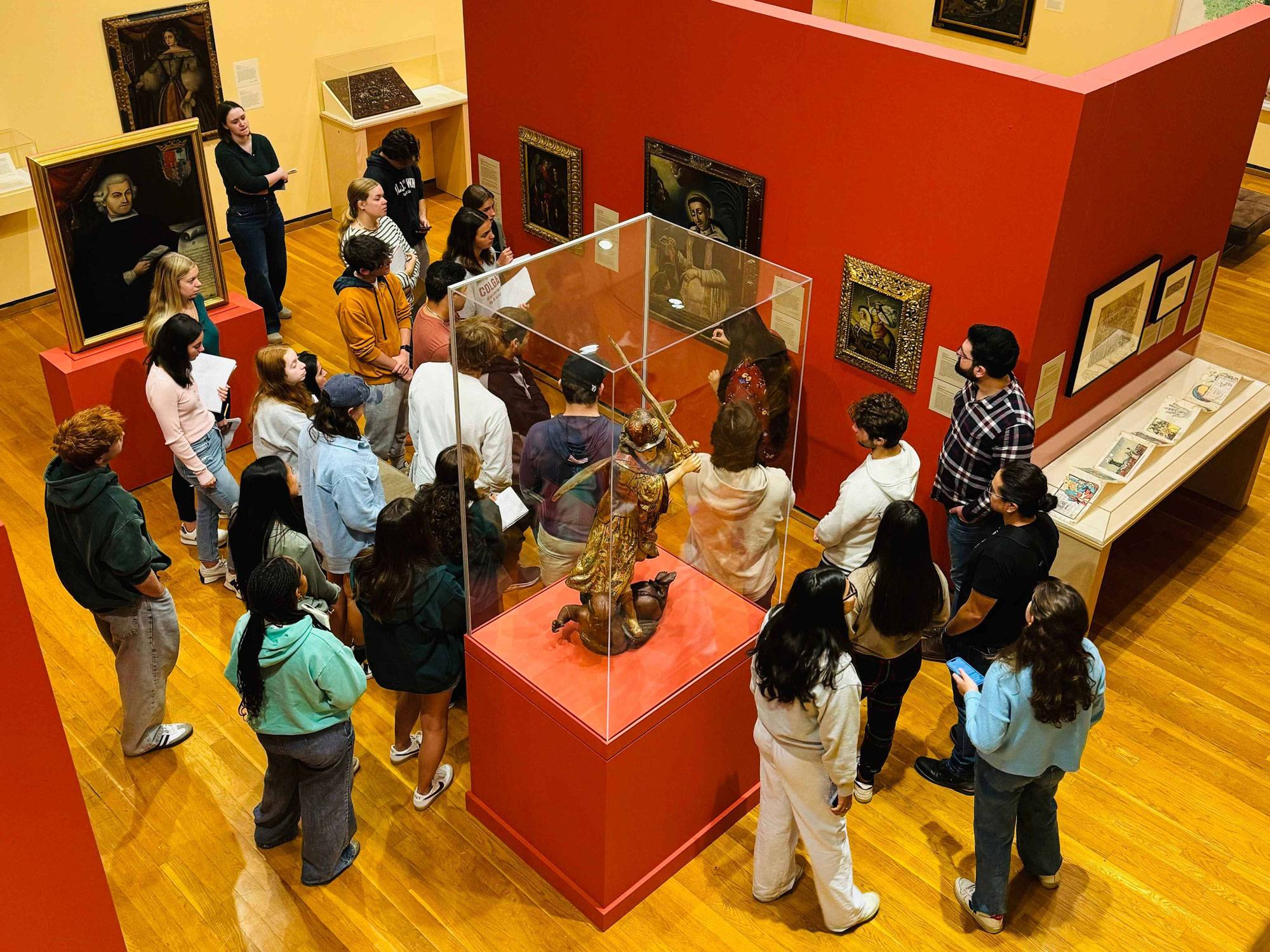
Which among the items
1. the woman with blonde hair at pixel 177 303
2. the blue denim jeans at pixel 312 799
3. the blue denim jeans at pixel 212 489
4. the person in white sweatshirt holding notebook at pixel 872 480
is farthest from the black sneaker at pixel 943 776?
the woman with blonde hair at pixel 177 303

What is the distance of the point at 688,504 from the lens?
4383mm

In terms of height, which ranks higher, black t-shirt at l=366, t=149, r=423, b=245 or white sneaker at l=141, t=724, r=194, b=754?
black t-shirt at l=366, t=149, r=423, b=245

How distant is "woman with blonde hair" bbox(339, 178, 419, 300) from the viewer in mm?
6934

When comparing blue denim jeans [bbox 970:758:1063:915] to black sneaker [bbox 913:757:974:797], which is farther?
black sneaker [bbox 913:757:974:797]

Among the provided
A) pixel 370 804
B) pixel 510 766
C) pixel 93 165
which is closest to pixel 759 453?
pixel 510 766

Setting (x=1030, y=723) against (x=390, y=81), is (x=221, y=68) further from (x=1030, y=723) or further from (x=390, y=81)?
(x=1030, y=723)

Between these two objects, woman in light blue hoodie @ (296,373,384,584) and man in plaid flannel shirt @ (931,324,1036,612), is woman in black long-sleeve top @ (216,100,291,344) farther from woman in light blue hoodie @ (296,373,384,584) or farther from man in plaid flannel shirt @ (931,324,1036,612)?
man in plaid flannel shirt @ (931,324,1036,612)

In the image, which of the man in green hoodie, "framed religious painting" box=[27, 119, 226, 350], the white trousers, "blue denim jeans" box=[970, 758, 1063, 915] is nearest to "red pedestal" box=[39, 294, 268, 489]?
"framed religious painting" box=[27, 119, 226, 350]

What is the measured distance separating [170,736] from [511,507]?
235 cm

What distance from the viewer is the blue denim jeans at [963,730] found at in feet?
16.8

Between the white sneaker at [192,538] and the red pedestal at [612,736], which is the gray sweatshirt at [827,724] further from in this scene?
the white sneaker at [192,538]

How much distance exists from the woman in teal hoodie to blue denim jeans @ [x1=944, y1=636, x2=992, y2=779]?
252cm

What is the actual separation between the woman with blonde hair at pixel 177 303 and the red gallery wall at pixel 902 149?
8.48ft

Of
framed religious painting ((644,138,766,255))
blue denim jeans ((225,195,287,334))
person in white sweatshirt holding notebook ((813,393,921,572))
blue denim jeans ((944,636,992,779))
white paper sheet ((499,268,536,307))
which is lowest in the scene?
blue denim jeans ((944,636,992,779))
